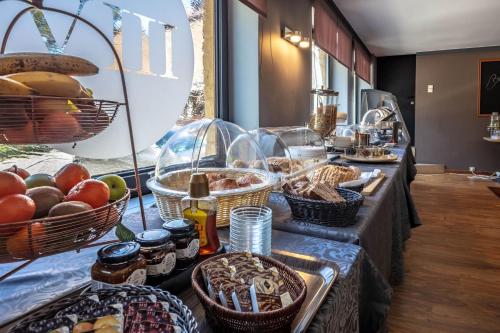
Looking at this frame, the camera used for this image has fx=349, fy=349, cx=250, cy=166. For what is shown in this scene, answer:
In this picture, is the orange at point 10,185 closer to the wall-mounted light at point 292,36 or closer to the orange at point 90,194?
the orange at point 90,194

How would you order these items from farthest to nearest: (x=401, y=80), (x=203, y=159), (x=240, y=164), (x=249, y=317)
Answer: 1. (x=401, y=80)
2. (x=203, y=159)
3. (x=240, y=164)
4. (x=249, y=317)

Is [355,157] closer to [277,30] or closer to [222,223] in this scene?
[277,30]

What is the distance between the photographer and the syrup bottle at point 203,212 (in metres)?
0.73

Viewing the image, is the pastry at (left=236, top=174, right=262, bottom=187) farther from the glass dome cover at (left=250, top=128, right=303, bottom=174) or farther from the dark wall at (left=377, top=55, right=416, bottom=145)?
the dark wall at (left=377, top=55, right=416, bottom=145)

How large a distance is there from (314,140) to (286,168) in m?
0.83

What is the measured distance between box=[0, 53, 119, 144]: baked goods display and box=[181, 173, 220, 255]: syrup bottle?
24 cm

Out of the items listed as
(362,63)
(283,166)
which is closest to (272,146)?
(283,166)

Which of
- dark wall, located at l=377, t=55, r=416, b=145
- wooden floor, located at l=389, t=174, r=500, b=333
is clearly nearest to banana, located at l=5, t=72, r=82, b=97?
wooden floor, located at l=389, t=174, r=500, b=333

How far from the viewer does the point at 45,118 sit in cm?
53

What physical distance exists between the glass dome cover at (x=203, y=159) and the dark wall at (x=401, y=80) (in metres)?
7.00

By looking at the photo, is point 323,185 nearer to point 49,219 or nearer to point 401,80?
point 49,219

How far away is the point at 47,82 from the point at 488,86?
7972 millimetres

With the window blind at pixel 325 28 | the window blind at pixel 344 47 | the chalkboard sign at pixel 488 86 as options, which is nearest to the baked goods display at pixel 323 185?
the window blind at pixel 325 28

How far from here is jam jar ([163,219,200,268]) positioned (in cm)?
65
